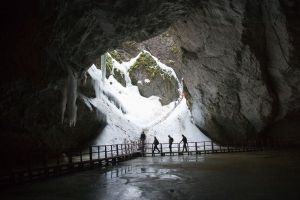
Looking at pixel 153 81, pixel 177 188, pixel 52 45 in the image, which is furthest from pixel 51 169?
pixel 153 81

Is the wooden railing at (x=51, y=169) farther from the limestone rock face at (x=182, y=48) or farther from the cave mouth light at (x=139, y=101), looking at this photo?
the cave mouth light at (x=139, y=101)

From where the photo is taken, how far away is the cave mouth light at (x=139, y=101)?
95.8ft

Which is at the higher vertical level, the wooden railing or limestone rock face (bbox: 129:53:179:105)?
limestone rock face (bbox: 129:53:179:105)

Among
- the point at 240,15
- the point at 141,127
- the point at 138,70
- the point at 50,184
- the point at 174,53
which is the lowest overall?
the point at 50,184

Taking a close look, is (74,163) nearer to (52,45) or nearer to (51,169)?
(51,169)

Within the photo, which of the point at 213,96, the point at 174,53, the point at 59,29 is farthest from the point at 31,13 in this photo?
the point at 174,53

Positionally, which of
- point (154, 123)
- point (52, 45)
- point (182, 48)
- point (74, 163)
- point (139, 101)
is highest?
point (182, 48)

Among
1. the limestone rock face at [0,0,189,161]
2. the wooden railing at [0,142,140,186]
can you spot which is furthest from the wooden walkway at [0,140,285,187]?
the limestone rock face at [0,0,189,161]

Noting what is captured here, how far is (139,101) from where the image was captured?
132ft

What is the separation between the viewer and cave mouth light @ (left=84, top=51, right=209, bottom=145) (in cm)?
2919

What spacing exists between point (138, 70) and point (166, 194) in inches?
1417

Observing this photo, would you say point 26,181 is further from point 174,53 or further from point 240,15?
point 174,53

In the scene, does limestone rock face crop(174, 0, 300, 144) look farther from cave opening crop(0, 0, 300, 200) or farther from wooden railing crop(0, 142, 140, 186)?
wooden railing crop(0, 142, 140, 186)

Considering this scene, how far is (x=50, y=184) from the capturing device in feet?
33.3
